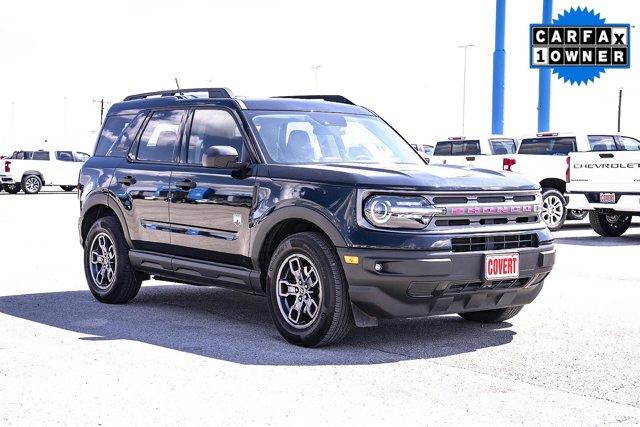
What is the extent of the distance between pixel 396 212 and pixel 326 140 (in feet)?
5.05

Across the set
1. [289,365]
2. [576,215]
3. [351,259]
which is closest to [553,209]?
[576,215]

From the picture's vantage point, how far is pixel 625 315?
8.75 meters

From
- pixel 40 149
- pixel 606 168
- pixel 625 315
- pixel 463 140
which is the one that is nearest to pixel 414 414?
pixel 625 315

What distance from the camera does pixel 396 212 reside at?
6.71 m

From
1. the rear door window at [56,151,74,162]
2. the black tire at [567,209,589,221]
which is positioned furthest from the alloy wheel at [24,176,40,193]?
the black tire at [567,209,589,221]

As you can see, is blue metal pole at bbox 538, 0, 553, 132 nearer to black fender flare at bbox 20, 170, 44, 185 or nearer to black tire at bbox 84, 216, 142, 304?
black fender flare at bbox 20, 170, 44, 185

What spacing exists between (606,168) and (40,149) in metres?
28.1

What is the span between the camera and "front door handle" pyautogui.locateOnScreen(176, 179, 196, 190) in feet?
26.9

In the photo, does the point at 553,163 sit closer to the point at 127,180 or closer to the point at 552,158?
the point at 552,158

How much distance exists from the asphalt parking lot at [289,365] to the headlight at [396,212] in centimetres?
89

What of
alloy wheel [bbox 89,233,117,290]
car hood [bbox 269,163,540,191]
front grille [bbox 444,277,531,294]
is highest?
car hood [bbox 269,163,540,191]

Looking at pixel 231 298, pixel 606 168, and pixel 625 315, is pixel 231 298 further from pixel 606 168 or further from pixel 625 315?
pixel 606 168

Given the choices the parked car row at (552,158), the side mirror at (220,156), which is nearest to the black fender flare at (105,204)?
the side mirror at (220,156)

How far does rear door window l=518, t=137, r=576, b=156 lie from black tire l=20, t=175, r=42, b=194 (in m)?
24.2
